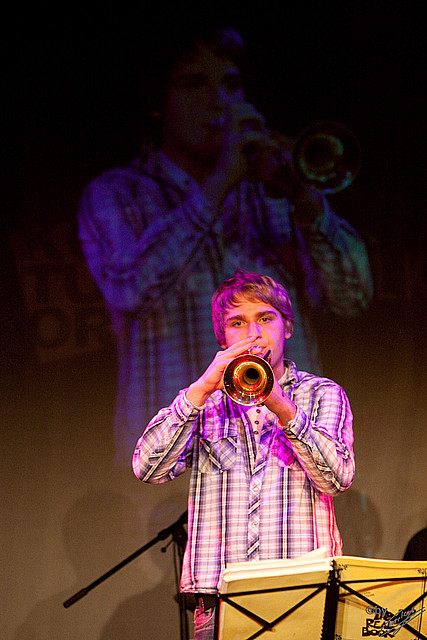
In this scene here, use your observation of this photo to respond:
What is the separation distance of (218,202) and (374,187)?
46.7 inches

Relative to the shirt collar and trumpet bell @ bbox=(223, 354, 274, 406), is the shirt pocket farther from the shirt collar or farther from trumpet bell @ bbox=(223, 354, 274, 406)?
the shirt collar

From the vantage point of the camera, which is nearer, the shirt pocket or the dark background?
the shirt pocket

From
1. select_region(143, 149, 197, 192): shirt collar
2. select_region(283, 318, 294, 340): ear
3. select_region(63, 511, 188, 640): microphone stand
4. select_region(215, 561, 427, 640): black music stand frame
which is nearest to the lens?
select_region(215, 561, 427, 640): black music stand frame

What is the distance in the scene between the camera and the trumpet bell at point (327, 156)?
13.9 feet

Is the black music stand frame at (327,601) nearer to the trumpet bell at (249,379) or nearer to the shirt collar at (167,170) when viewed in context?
the trumpet bell at (249,379)

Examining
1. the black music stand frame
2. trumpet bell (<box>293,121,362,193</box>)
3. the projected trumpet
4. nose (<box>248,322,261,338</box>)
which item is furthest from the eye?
the black music stand frame

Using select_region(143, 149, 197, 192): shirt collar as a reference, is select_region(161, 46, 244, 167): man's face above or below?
above

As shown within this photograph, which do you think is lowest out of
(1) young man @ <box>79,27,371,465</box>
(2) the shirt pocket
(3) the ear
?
(2) the shirt pocket

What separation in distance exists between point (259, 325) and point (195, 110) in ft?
6.91

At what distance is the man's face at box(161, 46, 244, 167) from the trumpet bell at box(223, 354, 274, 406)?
2120mm

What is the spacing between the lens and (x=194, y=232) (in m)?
4.04

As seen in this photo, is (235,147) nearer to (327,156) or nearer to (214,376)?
(327,156)

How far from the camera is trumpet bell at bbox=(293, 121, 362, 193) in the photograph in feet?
13.9

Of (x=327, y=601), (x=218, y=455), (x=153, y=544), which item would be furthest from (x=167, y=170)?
(x=327, y=601)
